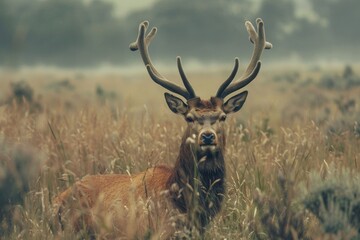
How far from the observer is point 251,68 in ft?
23.5

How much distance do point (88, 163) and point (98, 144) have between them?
607mm

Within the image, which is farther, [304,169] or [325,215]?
[304,169]

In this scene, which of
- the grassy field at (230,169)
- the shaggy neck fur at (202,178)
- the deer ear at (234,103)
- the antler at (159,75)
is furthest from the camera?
the deer ear at (234,103)

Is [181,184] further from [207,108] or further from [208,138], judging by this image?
[207,108]

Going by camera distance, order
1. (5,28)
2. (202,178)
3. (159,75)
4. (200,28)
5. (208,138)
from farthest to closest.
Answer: (200,28) → (5,28) → (159,75) → (202,178) → (208,138)

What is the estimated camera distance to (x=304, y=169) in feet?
23.0

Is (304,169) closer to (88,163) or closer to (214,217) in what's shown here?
(214,217)

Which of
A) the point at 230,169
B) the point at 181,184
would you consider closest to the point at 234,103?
the point at 230,169

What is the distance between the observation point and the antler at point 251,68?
21.7 ft

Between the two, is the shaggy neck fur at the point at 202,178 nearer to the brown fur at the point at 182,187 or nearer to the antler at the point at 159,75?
the brown fur at the point at 182,187

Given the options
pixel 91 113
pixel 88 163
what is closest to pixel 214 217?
pixel 88 163

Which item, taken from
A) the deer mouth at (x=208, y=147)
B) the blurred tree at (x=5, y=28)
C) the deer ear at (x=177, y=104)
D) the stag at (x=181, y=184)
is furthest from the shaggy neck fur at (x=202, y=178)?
the blurred tree at (x=5, y=28)

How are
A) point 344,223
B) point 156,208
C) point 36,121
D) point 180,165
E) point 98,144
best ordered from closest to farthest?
point 344,223, point 156,208, point 180,165, point 98,144, point 36,121

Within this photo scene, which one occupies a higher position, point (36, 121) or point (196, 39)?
point (196, 39)
